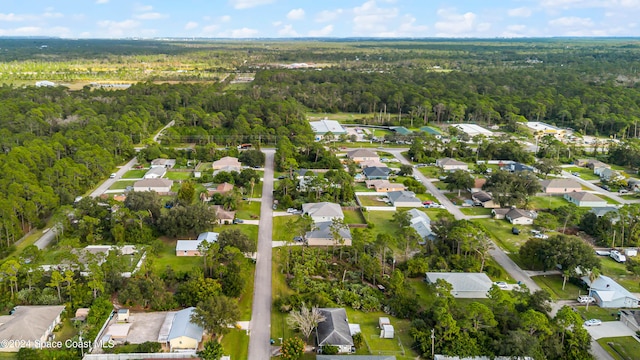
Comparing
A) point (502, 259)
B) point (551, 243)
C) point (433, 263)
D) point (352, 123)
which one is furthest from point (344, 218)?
point (352, 123)

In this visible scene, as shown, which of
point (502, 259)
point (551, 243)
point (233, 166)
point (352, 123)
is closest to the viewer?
point (551, 243)

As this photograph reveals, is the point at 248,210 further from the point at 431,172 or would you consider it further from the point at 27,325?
the point at 431,172

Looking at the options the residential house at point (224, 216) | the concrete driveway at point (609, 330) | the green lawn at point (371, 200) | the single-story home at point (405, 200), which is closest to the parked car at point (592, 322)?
the concrete driveway at point (609, 330)

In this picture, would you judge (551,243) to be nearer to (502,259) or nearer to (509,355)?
(502,259)

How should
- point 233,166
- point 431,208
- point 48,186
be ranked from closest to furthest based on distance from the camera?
point 48,186 < point 431,208 < point 233,166

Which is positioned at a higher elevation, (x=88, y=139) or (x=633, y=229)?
(x=88, y=139)

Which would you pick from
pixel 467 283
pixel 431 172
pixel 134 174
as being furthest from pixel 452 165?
pixel 134 174

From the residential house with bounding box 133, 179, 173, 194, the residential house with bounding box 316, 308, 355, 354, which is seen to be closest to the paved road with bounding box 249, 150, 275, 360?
the residential house with bounding box 316, 308, 355, 354
